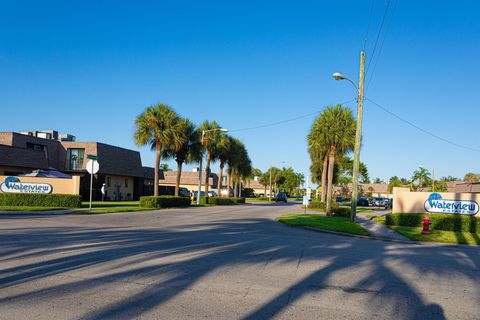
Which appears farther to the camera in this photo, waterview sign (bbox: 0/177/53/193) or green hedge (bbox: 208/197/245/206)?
green hedge (bbox: 208/197/245/206)

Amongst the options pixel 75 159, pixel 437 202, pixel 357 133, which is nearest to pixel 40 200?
pixel 75 159

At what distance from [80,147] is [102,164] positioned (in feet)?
10.3

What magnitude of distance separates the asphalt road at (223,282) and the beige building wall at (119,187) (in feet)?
121

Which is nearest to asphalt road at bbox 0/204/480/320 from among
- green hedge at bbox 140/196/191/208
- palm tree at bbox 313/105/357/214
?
palm tree at bbox 313/105/357/214

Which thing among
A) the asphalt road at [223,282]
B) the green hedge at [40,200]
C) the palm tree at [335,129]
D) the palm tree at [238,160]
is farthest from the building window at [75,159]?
the asphalt road at [223,282]

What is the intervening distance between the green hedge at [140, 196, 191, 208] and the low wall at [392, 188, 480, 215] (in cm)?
1833

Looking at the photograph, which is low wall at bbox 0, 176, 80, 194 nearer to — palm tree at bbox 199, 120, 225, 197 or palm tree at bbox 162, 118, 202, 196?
palm tree at bbox 162, 118, 202, 196

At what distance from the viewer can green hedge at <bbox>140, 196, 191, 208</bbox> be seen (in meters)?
33.6

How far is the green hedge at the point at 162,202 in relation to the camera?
33.6 metres

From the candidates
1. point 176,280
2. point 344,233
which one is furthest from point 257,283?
point 344,233

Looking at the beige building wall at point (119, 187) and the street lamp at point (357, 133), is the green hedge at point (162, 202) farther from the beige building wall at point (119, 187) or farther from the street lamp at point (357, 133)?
the street lamp at point (357, 133)

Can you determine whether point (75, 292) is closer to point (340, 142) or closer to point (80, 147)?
point (340, 142)

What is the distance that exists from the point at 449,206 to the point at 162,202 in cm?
2157

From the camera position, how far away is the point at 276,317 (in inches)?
212
